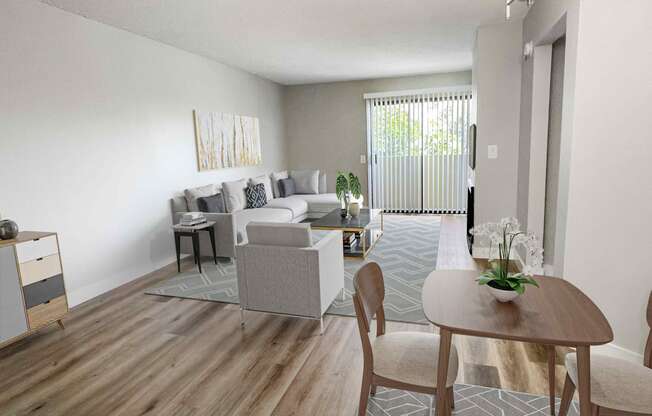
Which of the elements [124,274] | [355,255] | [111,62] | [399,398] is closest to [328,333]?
[399,398]

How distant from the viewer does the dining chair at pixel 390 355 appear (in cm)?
165

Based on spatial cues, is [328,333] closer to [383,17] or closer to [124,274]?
[124,274]

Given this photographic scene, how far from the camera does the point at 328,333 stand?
2965 millimetres

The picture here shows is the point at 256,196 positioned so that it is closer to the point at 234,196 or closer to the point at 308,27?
the point at 234,196

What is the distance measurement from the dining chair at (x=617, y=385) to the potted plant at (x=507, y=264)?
392mm

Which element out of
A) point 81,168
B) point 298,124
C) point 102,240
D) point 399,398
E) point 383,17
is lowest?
point 399,398

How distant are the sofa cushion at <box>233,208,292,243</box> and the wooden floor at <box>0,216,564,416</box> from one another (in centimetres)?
157

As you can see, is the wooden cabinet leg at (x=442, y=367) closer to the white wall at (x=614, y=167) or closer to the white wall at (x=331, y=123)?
the white wall at (x=614, y=167)

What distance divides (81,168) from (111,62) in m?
1.17

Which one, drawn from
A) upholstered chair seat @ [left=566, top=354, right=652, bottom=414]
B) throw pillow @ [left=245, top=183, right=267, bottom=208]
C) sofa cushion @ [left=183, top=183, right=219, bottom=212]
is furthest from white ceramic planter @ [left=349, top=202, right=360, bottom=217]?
upholstered chair seat @ [left=566, top=354, right=652, bottom=414]

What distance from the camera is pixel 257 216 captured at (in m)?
5.26

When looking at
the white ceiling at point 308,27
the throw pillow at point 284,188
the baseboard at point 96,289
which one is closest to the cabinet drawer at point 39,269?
the baseboard at point 96,289

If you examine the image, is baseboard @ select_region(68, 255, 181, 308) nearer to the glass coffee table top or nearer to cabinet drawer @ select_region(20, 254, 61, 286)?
cabinet drawer @ select_region(20, 254, 61, 286)

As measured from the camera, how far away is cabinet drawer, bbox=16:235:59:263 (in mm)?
2822
